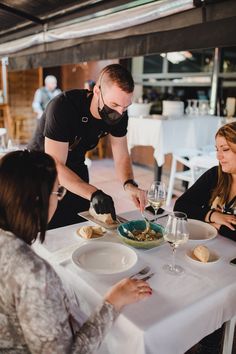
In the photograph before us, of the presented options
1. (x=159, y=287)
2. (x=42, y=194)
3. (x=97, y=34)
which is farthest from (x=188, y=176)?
(x=42, y=194)

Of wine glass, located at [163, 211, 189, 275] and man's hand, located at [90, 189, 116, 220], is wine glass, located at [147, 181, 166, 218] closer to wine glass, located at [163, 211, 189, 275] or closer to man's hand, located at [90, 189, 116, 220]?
man's hand, located at [90, 189, 116, 220]

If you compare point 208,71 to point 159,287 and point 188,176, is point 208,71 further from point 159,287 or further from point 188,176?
point 159,287

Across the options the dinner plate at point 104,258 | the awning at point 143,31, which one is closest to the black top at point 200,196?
the dinner plate at point 104,258

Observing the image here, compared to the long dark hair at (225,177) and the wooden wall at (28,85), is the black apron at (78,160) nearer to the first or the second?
the long dark hair at (225,177)

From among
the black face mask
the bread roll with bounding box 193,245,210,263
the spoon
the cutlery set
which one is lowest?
the cutlery set

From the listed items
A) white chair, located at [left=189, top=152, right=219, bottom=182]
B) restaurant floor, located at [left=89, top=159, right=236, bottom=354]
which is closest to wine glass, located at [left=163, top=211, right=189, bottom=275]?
white chair, located at [left=189, top=152, right=219, bottom=182]

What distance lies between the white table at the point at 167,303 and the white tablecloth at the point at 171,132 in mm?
2812

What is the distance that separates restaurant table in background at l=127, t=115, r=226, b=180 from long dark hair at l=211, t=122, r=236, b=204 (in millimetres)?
2230

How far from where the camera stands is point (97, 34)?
8.95 feet

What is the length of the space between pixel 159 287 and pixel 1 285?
0.50 m

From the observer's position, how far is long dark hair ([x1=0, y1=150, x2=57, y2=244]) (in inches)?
34.6

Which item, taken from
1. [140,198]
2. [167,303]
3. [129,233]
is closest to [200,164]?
[140,198]

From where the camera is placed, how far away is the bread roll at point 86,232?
56.5 inches

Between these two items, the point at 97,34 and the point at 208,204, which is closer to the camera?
the point at 208,204
